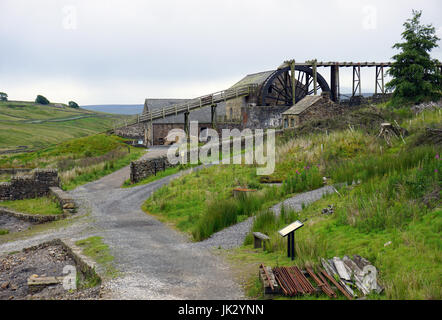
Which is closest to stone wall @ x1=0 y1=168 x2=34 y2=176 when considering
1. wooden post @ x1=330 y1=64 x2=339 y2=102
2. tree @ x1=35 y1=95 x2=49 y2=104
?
wooden post @ x1=330 y1=64 x2=339 y2=102

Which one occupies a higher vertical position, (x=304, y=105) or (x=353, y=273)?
(x=304, y=105)

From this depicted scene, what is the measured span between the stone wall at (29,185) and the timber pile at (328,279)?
1858cm

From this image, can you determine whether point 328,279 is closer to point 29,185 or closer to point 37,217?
point 37,217

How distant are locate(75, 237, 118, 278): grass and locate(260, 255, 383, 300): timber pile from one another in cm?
358

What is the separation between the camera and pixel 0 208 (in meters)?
20.2

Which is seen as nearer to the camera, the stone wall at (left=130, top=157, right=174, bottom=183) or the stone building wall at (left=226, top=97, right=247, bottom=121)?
the stone wall at (left=130, top=157, right=174, bottom=183)

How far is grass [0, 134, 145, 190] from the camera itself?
29234 mm

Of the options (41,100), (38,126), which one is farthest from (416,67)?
(41,100)

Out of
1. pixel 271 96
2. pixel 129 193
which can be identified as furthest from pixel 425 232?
pixel 271 96

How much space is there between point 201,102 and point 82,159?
13687 millimetres

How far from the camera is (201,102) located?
4281cm

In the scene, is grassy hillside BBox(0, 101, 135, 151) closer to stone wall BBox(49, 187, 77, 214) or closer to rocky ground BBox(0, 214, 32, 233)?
stone wall BBox(49, 187, 77, 214)

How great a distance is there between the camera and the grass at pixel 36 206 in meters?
19.4
